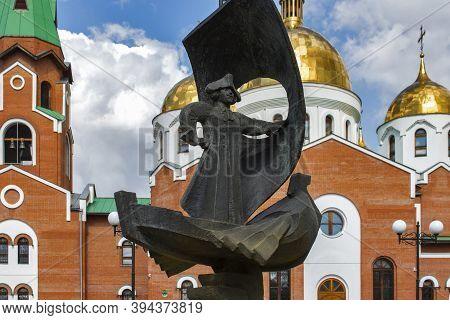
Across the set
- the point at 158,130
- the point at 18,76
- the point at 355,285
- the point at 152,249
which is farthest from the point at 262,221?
the point at 158,130

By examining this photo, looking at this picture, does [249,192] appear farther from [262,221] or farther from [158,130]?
[158,130]

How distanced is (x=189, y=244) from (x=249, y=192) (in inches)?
45.0

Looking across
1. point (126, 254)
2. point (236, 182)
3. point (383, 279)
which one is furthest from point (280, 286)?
point (236, 182)

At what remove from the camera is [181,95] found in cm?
3503

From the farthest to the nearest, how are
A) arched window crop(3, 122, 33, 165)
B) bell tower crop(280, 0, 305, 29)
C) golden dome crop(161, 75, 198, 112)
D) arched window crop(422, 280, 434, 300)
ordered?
bell tower crop(280, 0, 305, 29), golden dome crop(161, 75, 198, 112), arched window crop(3, 122, 33, 165), arched window crop(422, 280, 434, 300)

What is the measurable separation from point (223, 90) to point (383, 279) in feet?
65.2

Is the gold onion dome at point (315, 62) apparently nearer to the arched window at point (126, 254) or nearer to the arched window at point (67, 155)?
the arched window at point (67, 155)

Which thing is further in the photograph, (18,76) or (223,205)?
(18,76)

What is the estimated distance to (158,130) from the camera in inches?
1459

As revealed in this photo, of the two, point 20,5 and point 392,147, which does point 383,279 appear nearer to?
point 392,147

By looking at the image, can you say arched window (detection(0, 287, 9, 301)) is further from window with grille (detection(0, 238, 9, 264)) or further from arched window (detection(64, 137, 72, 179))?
arched window (detection(64, 137, 72, 179))

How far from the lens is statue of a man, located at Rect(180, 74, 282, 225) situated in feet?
23.9

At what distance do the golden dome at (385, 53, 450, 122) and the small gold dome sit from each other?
3.46m

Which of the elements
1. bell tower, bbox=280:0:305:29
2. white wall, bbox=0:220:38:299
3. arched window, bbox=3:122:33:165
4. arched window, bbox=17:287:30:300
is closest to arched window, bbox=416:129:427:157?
bell tower, bbox=280:0:305:29
